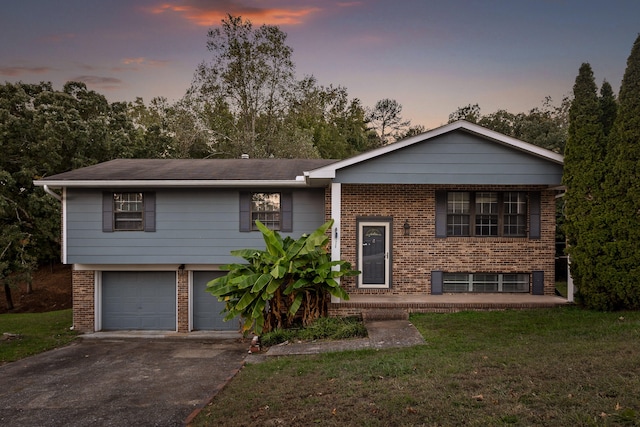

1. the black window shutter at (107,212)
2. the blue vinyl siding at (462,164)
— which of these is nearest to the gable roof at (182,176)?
the black window shutter at (107,212)

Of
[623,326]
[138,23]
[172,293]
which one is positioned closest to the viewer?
[623,326]

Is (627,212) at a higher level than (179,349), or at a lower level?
higher

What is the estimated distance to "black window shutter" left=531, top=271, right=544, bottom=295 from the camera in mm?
11555

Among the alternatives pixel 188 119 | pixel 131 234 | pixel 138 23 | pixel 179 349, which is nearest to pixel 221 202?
pixel 131 234

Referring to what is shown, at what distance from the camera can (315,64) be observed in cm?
2602

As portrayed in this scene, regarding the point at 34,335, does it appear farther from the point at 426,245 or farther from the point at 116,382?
the point at 426,245

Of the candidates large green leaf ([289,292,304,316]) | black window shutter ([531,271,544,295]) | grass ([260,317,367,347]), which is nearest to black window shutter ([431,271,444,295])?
black window shutter ([531,271,544,295])

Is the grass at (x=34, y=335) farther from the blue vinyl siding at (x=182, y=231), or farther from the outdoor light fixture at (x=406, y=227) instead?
the outdoor light fixture at (x=406, y=227)

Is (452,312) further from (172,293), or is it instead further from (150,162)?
(150,162)

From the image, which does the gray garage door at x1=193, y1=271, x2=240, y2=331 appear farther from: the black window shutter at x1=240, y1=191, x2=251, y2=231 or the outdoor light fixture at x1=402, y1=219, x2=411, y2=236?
the outdoor light fixture at x1=402, y1=219, x2=411, y2=236

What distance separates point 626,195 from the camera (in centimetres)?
901

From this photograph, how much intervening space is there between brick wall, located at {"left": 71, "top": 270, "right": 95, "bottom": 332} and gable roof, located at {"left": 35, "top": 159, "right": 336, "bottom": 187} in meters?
2.85

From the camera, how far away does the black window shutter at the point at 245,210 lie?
479 inches

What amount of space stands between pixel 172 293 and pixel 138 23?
1050 cm
